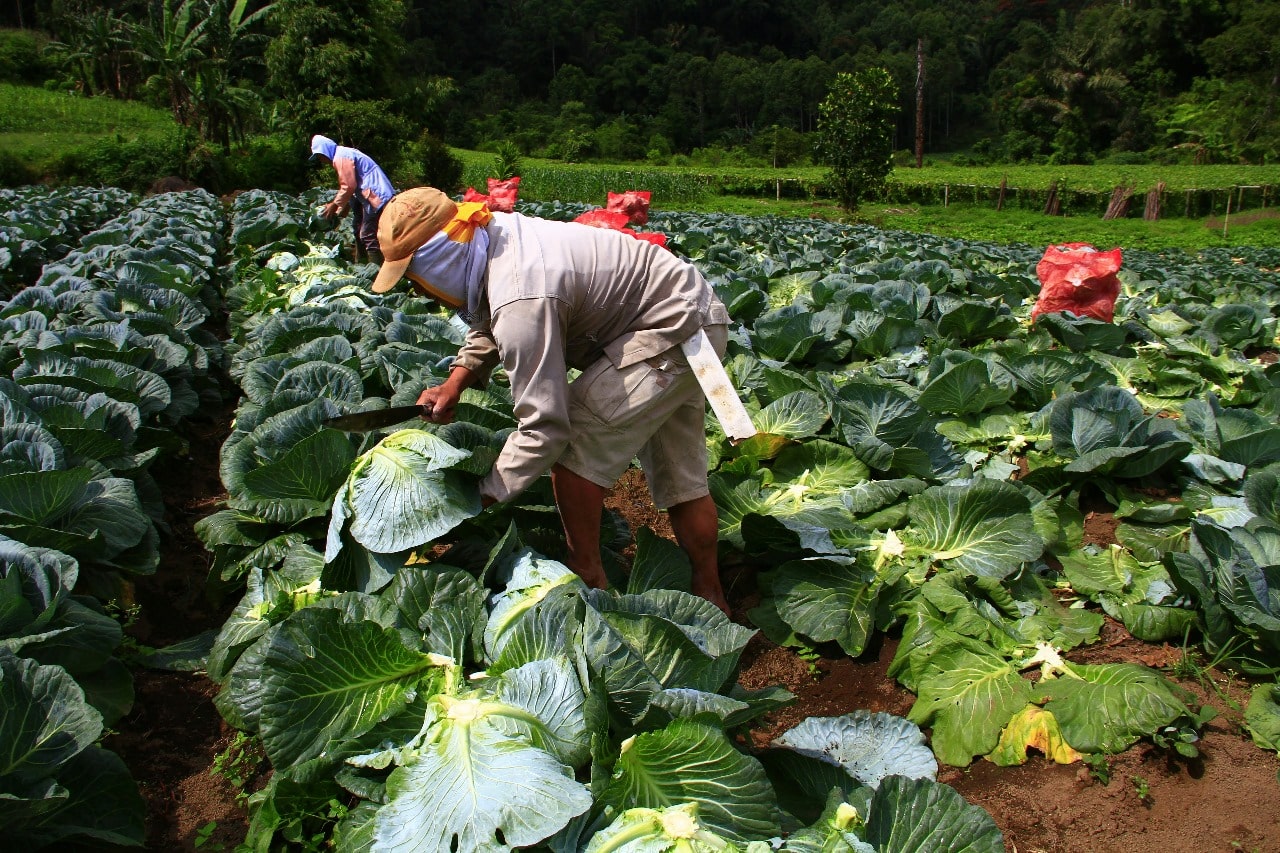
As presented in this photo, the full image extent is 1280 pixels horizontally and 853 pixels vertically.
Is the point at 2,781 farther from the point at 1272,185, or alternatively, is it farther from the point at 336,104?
the point at 1272,185

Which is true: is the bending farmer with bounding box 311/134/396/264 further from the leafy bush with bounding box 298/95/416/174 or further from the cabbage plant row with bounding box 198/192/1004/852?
the leafy bush with bounding box 298/95/416/174

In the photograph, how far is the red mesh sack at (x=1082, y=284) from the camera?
654 centimetres

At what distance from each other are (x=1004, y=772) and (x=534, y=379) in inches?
74.2

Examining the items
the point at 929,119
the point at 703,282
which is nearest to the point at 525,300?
the point at 703,282

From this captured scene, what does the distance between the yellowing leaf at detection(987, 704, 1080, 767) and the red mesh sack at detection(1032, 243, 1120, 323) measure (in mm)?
4776

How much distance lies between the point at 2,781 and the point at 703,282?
2.44 metres

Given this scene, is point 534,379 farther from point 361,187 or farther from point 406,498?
point 361,187

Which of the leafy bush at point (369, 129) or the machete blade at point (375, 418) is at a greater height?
the leafy bush at point (369, 129)

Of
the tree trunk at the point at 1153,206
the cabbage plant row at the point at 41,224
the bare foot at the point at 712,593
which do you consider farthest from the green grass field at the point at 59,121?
the tree trunk at the point at 1153,206

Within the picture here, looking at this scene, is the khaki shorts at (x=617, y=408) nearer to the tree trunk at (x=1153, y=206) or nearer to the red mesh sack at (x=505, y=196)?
the red mesh sack at (x=505, y=196)

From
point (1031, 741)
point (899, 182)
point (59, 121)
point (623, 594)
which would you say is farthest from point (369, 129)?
point (1031, 741)

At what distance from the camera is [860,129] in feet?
90.2

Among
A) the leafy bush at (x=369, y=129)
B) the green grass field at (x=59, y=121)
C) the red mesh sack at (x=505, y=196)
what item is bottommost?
the red mesh sack at (x=505, y=196)

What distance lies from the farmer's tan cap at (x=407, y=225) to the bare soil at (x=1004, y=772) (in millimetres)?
1673
